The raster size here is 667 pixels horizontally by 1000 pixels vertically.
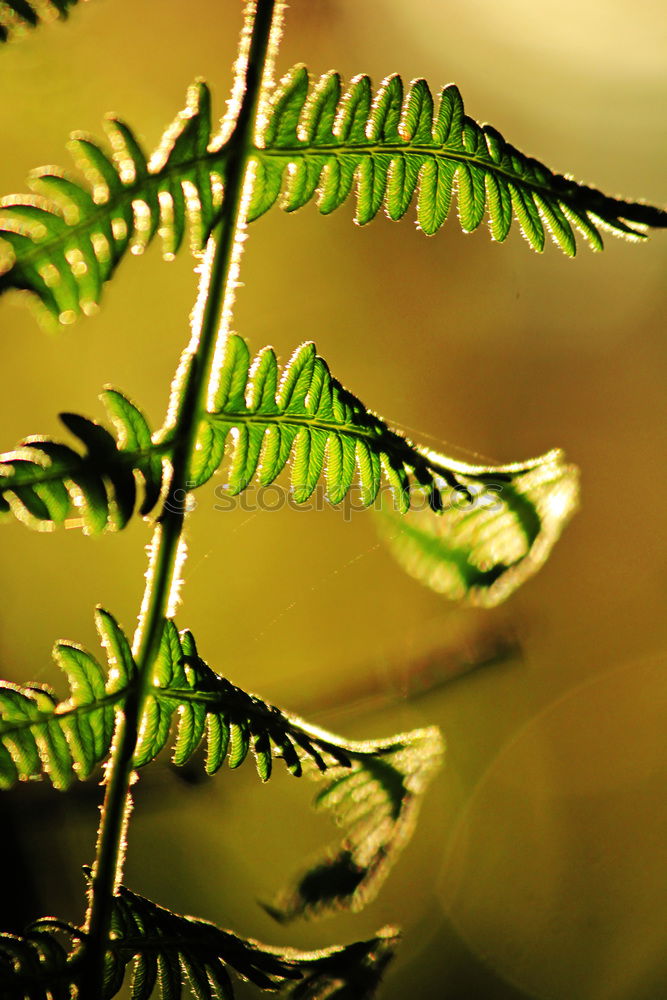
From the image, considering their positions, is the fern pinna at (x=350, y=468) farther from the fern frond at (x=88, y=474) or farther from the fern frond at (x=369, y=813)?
the fern frond at (x=369, y=813)

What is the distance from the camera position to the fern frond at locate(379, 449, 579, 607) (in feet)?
2.70

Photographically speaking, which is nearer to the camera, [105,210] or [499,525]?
[105,210]

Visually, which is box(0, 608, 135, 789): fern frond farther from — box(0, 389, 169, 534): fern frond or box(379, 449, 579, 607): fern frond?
box(379, 449, 579, 607): fern frond

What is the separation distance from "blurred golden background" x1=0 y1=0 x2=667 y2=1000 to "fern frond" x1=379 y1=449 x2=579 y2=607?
174 cm

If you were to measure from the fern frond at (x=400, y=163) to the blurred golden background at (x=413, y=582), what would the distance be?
192 centimetres

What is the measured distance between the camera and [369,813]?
84 centimetres

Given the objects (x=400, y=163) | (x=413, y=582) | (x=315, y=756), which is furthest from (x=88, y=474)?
(x=413, y=582)

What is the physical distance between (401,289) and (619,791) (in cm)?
283

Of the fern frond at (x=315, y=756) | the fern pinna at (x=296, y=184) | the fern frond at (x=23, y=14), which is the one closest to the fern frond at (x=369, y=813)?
the fern frond at (x=315, y=756)

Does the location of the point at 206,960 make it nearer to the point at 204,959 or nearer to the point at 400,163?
the point at 204,959

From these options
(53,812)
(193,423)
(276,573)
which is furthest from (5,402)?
(193,423)

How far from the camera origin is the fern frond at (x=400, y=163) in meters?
0.77

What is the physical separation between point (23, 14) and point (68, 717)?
68 centimetres

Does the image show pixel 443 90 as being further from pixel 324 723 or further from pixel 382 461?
pixel 324 723
